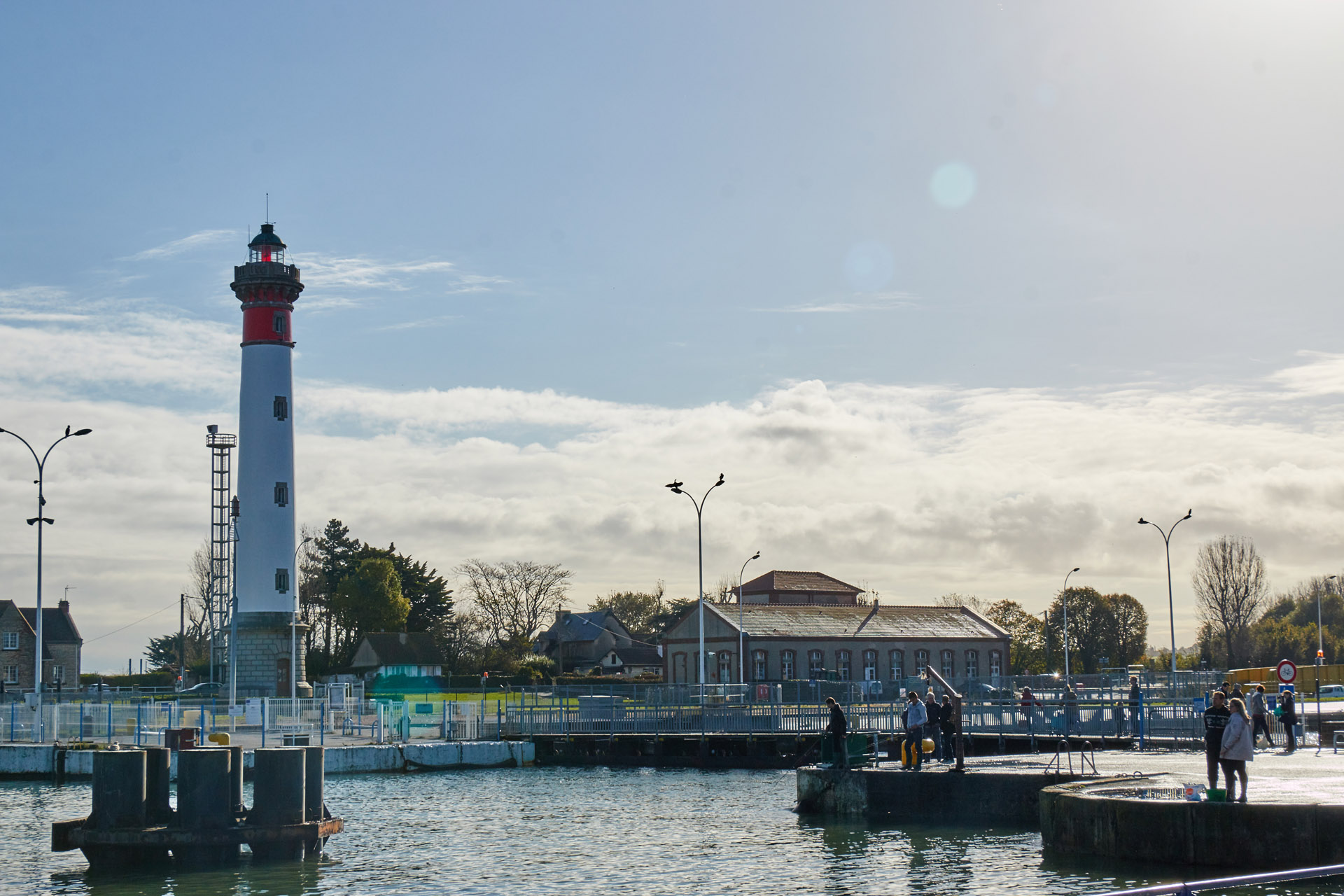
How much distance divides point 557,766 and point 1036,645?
90.4m

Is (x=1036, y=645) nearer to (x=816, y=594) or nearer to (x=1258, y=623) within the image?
(x=1258, y=623)

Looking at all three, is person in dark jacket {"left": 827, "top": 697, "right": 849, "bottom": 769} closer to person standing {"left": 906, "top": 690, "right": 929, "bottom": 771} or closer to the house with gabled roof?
person standing {"left": 906, "top": 690, "right": 929, "bottom": 771}

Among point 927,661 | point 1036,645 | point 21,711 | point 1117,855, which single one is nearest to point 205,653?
point 927,661

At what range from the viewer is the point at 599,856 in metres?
23.8

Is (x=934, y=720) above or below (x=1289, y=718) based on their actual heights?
above

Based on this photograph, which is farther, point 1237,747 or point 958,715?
point 958,715

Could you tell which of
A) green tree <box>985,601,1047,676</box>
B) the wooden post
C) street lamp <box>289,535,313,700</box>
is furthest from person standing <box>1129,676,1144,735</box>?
green tree <box>985,601,1047,676</box>

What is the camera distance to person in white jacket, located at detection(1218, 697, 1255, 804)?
62.5 ft

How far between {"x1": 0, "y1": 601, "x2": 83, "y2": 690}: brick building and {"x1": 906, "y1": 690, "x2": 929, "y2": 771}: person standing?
68022mm

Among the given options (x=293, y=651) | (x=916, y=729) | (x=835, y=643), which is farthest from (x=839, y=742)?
(x=835, y=643)

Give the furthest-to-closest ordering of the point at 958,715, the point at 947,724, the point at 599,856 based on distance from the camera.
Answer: the point at 947,724
the point at 958,715
the point at 599,856

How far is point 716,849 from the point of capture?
2430cm

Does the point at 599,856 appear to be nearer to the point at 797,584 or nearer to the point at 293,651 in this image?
the point at 293,651

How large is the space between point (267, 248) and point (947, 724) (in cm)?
4284
